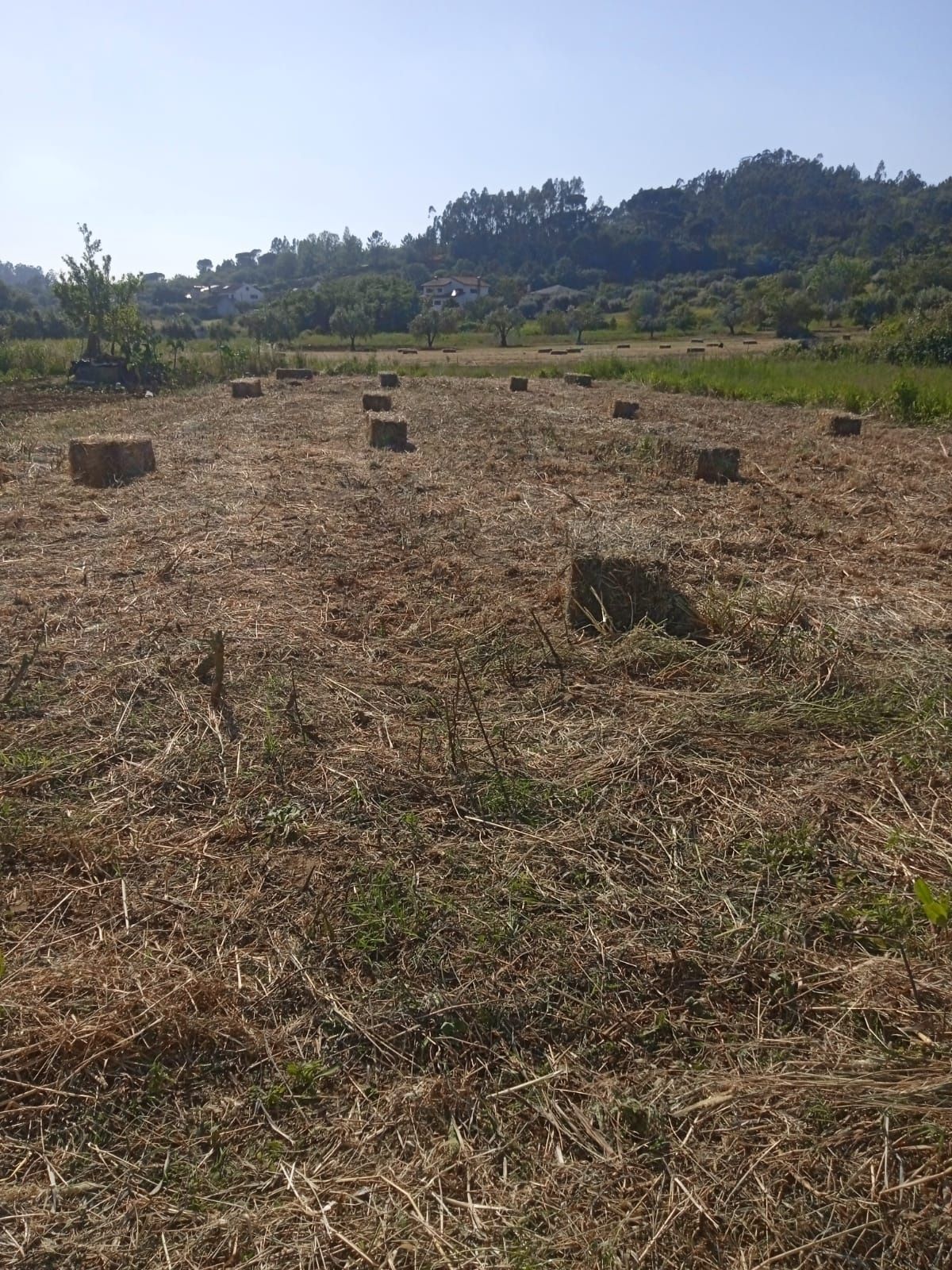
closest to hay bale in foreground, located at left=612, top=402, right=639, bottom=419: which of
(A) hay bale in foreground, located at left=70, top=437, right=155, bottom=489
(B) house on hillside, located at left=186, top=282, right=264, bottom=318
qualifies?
(A) hay bale in foreground, located at left=70, top=437, right=155, bottom=489

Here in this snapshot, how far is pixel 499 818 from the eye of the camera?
3.79 metres

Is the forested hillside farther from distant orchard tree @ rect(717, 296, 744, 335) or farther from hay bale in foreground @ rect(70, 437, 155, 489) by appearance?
hay bale in foreground @ rect(70, 437, 155, 489)

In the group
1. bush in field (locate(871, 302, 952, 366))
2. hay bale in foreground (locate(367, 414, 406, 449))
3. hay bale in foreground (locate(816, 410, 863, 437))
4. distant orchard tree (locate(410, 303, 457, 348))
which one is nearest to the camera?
hay bale in foreground (locate(367, 414, 406, 449))

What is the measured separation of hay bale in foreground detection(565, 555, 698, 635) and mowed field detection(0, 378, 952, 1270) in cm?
29

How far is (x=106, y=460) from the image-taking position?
9977mm

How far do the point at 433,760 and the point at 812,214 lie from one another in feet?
454

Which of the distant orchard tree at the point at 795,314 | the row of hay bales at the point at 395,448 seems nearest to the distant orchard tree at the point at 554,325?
the distant orchard tree at the point at 795,314

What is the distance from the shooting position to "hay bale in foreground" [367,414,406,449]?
12.5 metres

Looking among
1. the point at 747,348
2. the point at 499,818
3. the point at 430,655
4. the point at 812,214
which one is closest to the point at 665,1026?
the point at 499,818

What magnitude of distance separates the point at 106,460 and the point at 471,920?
8461mm

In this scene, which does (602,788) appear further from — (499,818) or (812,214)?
(812,214)

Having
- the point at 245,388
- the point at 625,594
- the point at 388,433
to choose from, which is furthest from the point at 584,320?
the point at 625,594

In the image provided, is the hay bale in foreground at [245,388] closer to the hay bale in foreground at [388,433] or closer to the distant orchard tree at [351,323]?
the hay bale in foreground at [388,433]

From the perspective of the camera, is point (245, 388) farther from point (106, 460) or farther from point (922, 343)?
point (922, 343)
